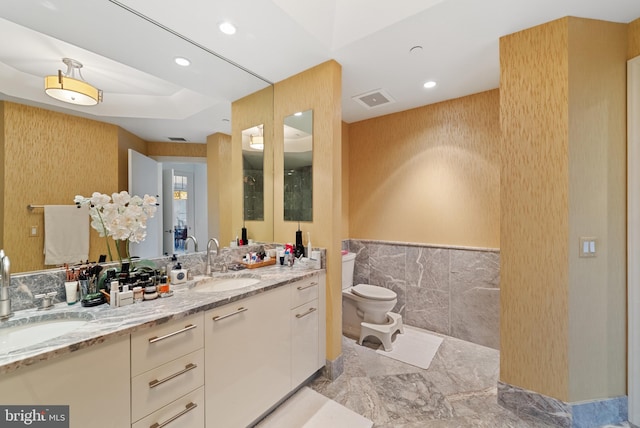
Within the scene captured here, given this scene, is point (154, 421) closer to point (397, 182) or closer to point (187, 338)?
point (187, 338)

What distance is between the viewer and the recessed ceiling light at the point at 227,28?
1.56 meters

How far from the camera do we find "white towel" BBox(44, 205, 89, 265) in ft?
4.06

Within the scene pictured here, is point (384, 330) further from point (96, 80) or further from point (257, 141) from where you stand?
point (96, 80)

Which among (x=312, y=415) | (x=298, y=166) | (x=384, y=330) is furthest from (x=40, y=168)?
(x=384, y=330)

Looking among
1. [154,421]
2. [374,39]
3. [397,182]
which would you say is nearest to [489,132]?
[397,182]

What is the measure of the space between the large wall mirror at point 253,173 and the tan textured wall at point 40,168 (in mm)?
1036

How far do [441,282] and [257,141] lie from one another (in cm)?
240

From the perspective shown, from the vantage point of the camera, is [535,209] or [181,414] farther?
[535,209]

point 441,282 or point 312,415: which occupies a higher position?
point 441,282

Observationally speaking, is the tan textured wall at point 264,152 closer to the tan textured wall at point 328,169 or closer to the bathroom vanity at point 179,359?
the tan textured wall at point 328,169

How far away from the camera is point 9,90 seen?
3.78 feet

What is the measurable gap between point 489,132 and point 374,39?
1545mm

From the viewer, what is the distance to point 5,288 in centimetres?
105

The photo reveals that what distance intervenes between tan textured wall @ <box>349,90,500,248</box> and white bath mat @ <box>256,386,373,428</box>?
185cm
